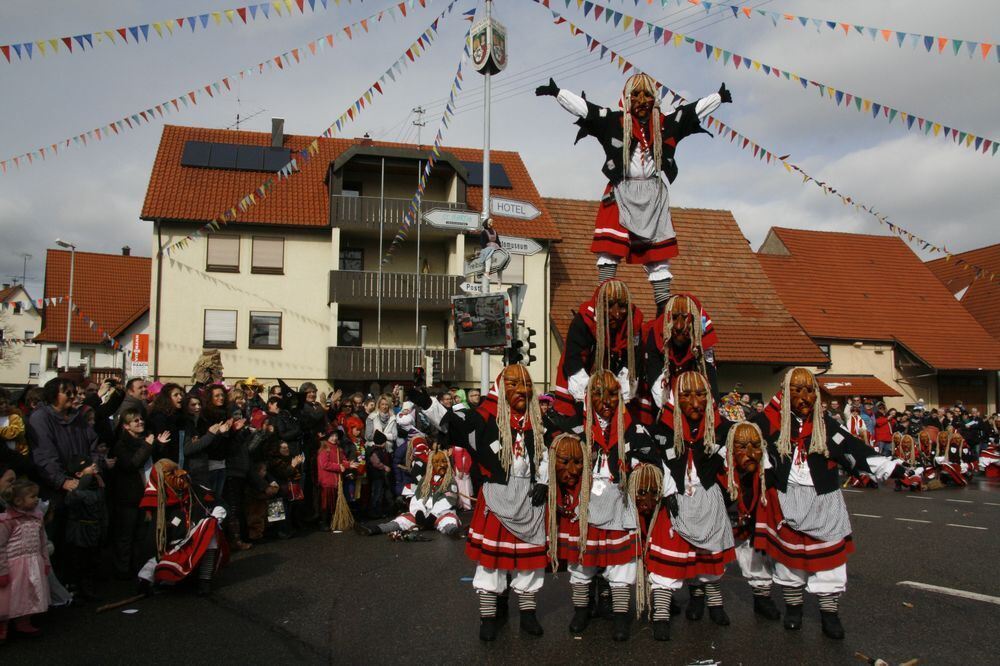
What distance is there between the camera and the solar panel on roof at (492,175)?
27688 mm

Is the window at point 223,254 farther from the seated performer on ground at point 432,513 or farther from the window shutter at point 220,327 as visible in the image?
the seated performer on ground at point 432,513

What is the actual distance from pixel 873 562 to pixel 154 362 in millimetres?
20765

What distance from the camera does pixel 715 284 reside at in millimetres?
28906

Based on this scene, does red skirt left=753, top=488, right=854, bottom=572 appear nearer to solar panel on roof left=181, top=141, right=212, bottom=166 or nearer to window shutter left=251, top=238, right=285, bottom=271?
window shutter left=251, top=238, right=285, bottom=271

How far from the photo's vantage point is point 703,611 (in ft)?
20.4

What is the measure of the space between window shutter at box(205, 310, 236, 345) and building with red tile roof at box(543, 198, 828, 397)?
10.0 meters

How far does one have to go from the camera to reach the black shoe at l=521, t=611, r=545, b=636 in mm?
5746

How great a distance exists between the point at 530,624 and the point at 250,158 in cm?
2364

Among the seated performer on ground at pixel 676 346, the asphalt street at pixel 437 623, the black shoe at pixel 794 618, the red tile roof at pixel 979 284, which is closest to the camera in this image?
the asphalt street at pixel 437 623

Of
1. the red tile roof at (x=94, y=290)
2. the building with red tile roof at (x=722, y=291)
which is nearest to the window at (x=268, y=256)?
the building with red tile roof at (x=722, y=291)

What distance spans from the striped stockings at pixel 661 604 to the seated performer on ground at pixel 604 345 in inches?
57.8

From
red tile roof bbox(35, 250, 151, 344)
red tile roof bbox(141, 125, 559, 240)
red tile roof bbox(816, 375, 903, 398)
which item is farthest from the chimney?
red tile roof bbox(816, 375, 903, 398)

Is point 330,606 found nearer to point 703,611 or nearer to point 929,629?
point 703,611

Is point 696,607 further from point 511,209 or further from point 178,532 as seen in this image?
point 511,209
